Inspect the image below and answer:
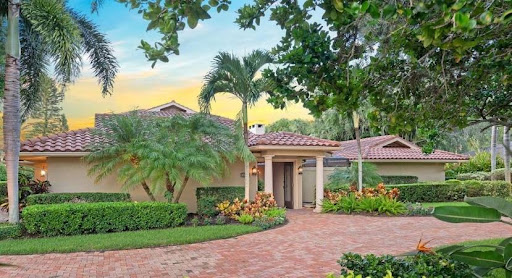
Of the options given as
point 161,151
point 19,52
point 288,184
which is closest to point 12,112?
point 19,52

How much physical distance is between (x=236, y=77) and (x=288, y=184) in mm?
8179

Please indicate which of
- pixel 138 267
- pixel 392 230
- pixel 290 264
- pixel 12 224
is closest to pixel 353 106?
pixel 290 264

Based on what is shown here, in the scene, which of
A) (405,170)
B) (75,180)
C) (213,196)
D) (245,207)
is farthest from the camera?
(405,170)

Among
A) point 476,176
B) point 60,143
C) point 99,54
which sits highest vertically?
point 99,54

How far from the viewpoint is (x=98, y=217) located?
12.4 metres

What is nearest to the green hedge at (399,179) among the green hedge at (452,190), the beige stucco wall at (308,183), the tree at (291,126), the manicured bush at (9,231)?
the green hedge at (452,190)

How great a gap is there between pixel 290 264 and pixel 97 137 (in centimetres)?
992

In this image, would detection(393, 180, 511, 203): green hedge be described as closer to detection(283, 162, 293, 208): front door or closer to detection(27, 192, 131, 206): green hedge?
detection(283, 162, 293, 208): front door

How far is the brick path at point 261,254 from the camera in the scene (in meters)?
7.88

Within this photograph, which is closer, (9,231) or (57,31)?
(9,231)

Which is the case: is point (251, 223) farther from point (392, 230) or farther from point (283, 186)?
point (283, 186)

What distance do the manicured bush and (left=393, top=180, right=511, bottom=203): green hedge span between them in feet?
58.7

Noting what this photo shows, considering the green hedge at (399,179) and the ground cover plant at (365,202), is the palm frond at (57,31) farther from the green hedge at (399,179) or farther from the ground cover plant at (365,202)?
the green hedge at (399,179)

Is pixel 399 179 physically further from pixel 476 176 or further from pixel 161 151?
pixel 161 151
